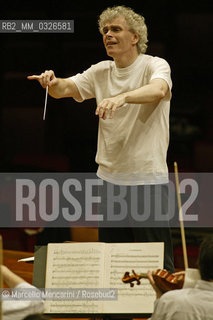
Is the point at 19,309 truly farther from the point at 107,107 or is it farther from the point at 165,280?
the point at 107,107

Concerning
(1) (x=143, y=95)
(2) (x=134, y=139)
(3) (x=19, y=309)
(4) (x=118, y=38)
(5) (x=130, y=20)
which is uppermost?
(5) (x=130, y=20)

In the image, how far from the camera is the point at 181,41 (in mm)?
5797

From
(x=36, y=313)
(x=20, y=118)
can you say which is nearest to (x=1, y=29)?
(x=20, y=118)

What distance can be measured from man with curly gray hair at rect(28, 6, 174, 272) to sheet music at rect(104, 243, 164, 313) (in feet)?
0.80

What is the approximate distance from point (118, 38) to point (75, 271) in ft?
3.74

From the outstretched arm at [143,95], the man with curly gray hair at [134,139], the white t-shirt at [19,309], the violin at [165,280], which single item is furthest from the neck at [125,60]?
the white t-shirt at [19,309]

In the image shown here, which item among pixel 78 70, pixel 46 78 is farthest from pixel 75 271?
pixel 78 70

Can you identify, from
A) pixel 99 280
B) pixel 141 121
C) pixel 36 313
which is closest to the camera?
pixel 36 313

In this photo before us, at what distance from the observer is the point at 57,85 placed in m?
3.18

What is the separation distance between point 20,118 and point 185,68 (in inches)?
62.3

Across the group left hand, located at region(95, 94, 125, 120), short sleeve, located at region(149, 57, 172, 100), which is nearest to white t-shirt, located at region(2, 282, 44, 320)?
left hand, located at region(95, 94, 125, 120)

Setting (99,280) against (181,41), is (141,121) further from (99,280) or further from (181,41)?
(181,41)

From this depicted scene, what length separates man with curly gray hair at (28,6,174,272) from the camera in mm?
3037

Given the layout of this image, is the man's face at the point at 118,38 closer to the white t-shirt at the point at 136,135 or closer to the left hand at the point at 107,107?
the white t-shirt at the point at 136,135
